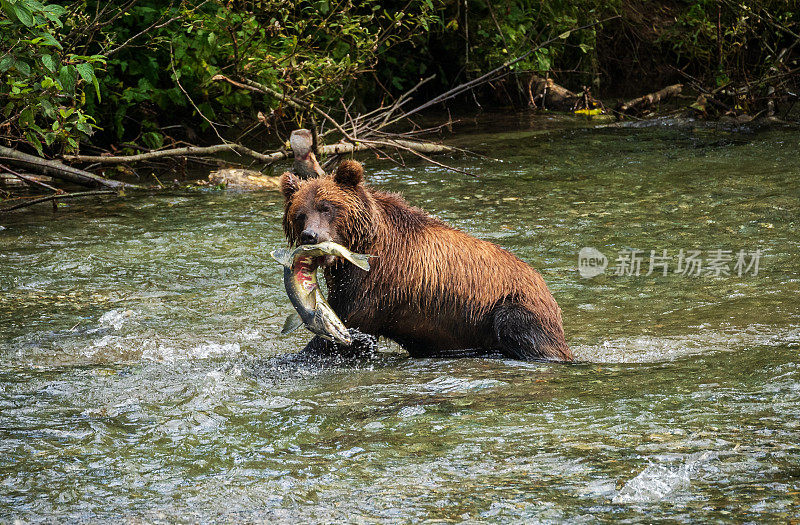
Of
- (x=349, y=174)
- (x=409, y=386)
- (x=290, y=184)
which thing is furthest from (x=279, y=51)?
(x=409, y=386)

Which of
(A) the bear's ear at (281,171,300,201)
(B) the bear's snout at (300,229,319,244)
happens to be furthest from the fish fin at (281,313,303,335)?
(A) the bear's ear at (281,171,300,201)

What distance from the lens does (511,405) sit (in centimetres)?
523

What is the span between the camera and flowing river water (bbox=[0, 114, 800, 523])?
406cm

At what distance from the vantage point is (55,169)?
11984 mm

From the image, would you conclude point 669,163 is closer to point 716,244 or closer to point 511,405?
point 716,244

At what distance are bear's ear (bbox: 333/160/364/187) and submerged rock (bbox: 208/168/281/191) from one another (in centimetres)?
680

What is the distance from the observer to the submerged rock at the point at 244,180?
13.1 m

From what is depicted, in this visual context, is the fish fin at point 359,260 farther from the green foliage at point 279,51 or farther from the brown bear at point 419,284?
the green foliage at point 279,51

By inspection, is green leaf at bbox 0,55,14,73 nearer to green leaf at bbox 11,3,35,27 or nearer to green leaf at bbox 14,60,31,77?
green leaf at bbox 14,60,31,77

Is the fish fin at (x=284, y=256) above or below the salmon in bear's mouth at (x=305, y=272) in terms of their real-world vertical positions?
above

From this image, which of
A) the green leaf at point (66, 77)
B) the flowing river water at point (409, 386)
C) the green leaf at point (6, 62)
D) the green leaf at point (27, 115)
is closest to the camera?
the flowing river water at point (409, 386)

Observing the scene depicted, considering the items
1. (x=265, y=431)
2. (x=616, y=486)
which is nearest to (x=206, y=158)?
(x=265, y=431)

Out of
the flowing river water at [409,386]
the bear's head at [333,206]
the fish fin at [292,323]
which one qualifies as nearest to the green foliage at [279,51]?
the flowing river water at [409,386]

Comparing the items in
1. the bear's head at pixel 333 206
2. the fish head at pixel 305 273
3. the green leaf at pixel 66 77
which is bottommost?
the fish head at pixel 305 273
